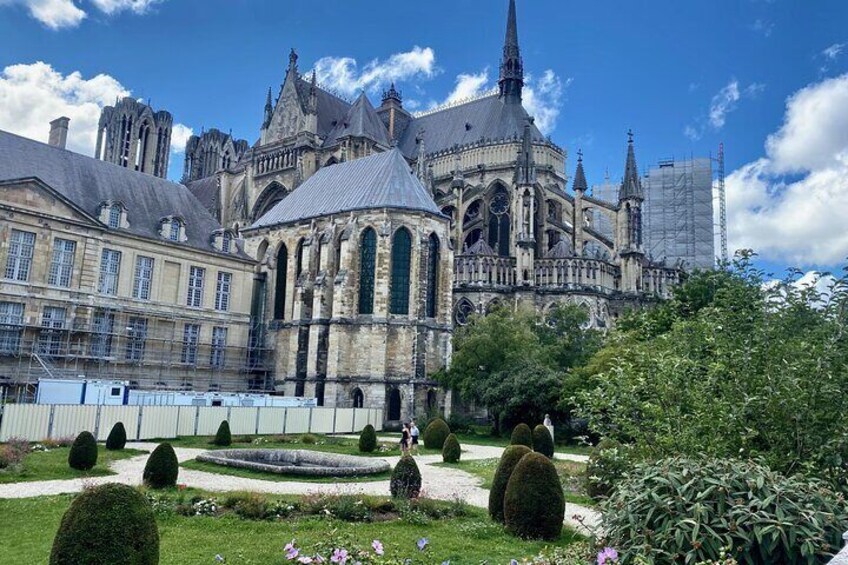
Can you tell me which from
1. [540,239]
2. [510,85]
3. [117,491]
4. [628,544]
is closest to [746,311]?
[628,544]

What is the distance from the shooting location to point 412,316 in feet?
123

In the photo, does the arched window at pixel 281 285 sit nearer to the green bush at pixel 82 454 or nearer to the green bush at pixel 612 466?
the green bush at pixel 82 454

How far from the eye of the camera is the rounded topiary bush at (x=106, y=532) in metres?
6.68

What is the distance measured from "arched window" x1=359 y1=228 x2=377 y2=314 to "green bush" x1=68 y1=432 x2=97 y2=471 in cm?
2189

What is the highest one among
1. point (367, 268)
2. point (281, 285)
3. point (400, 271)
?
point (367, 268)

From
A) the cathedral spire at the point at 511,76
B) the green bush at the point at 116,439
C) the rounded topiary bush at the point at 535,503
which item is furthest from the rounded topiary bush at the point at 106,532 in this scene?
the cathedral spire at the point at 511,76

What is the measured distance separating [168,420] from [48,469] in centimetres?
929

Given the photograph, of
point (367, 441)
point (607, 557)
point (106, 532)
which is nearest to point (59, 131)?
point (367, 441)

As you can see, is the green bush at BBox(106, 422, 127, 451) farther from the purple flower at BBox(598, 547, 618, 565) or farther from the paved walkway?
the purple flower at BBox(598, 547, 618, 565)

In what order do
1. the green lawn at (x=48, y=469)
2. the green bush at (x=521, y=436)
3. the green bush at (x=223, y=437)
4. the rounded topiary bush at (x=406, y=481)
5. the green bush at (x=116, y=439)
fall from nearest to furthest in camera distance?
the rounded topiary bush at (x=406, y=481) < the green lawn at (x=48, y=469) < the green bush at (x=116, y=439) < the green bush at (x=521, y=436) < the green bush at (x=223, y=437)

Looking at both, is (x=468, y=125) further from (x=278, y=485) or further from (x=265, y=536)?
(x=265, y=536)

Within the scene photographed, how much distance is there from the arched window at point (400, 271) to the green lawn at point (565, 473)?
16.2 metres

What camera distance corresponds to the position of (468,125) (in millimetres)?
60156

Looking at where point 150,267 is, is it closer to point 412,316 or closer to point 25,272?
point 25,272
